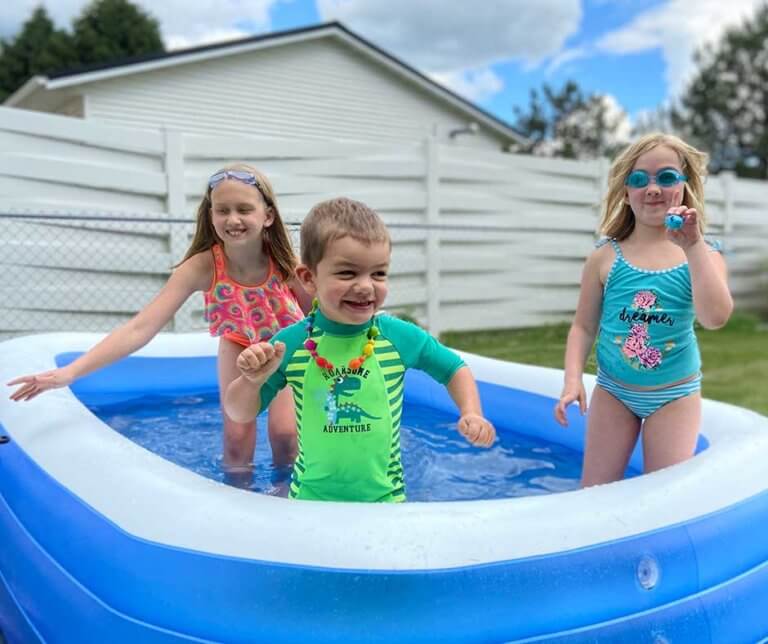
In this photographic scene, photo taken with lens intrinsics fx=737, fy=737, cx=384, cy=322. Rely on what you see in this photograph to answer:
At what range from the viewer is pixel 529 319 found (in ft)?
29.1

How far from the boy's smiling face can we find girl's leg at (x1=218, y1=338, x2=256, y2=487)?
3.69ft

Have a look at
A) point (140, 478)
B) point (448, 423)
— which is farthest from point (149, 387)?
point (140, 478)

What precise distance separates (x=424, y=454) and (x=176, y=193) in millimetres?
3953

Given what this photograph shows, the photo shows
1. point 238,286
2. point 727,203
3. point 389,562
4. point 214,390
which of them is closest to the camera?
point 389,562

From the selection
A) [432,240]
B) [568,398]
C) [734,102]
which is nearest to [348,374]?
[568,398]

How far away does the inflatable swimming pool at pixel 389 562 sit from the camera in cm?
133

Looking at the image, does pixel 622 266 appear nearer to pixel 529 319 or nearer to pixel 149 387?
pixel 149 387

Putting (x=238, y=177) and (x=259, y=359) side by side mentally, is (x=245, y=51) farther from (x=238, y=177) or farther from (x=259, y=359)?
(x=259, y=359)

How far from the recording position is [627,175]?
219 cm

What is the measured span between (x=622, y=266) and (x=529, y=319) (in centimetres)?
673

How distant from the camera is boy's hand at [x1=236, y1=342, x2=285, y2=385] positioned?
4.80 ft

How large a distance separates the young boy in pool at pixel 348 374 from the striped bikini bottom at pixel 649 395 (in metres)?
0.66

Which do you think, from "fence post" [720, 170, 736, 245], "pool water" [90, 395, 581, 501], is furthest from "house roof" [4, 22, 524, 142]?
"pool water" [90, 395, 581, 501]

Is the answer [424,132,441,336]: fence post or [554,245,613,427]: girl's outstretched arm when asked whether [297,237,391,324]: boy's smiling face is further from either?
[424,132,441,336]: fence post
